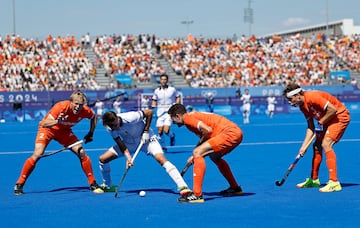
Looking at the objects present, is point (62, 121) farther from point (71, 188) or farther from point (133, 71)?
point (133, 71)

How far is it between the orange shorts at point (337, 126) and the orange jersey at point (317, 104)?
90 millimetres

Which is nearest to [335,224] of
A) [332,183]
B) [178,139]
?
[332,183]

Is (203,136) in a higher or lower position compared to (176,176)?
higher

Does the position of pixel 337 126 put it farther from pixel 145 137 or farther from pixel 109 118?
pixel 109 118

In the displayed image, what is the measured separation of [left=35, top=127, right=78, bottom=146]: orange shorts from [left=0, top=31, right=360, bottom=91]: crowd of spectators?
34.9 metres

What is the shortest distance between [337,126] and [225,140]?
2304mm

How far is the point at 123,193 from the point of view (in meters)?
10.8

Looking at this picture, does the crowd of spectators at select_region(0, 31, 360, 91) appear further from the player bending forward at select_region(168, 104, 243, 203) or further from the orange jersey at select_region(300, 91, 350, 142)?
the player bending forward at select_region(168, 104, 243, 203)

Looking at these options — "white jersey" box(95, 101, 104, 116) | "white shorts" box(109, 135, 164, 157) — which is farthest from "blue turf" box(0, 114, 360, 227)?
"white jersey" box(95, 101, 104, 116)

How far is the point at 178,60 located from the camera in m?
53.8

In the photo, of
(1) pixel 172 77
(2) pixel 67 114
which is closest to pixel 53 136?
(2) pixel 67 114

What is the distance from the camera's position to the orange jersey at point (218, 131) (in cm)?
956

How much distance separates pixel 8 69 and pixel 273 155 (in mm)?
33158

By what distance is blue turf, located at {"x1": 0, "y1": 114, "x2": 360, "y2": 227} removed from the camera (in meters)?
8.09
